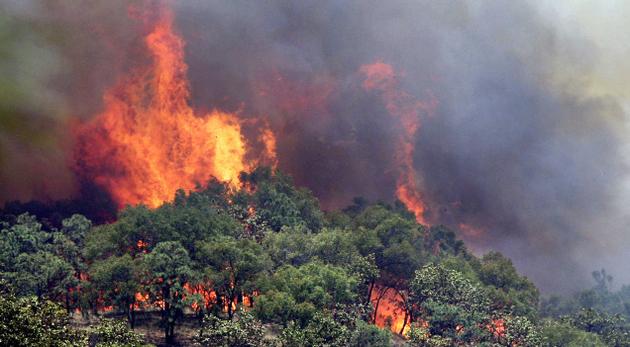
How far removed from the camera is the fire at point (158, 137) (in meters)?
115

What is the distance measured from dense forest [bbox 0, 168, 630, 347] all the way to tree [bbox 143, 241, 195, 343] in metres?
0.16

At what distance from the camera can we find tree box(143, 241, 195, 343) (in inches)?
3135

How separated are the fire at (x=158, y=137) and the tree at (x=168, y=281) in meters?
37.1

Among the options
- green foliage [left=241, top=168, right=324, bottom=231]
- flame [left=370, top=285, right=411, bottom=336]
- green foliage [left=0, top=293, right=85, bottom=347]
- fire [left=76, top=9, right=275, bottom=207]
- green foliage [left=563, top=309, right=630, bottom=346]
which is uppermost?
fire [left=76, top=9, right=275, bottom=207]

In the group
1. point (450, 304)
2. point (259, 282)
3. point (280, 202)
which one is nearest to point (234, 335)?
point (259, 282)

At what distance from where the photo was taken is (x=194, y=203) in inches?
4146

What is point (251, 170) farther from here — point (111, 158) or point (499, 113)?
point (499, 113)

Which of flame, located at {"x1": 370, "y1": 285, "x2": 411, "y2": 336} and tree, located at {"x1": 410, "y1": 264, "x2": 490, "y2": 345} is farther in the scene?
flame, located at {"x1": 370, "y1": 285, "x2": 411, "y2": 336}

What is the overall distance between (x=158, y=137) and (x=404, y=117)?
53.3 meters

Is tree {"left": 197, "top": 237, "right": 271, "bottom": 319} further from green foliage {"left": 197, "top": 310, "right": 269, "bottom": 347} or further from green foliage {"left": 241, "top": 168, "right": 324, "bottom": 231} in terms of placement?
green foliage {"left": 241, "top": 168, "right": 324, "bottom": 231}

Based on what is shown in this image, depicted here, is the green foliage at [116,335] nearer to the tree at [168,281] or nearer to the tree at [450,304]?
the tree at [168,281]

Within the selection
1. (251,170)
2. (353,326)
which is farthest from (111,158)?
(353,326)

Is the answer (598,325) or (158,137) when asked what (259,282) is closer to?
(158,137)

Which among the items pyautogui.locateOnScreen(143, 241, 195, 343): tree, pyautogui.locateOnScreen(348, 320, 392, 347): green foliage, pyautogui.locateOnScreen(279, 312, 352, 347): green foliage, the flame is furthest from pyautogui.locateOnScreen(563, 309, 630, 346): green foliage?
pyautogui.locateOnScreen(143, 241, 195, 343): tree
